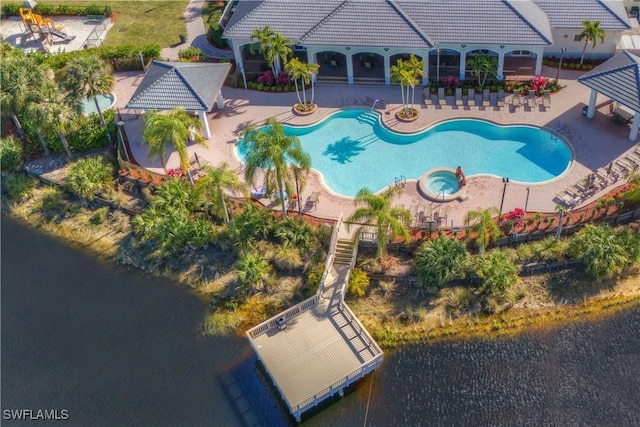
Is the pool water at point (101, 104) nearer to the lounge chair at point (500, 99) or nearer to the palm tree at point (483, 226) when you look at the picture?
the lounge chair at point (500, 99)

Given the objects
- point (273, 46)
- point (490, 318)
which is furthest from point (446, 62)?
point (490, 318)

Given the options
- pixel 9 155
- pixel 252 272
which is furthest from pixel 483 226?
pixel 9 155

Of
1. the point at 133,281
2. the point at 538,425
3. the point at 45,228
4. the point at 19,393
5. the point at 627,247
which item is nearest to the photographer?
the point at 538,425

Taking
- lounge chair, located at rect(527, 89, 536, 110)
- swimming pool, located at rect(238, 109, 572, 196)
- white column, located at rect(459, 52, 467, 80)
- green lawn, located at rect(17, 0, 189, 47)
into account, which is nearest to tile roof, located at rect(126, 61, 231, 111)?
swimming pool, located at rect(238, 109, 572, 196)

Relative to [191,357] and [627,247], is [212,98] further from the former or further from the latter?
[627,247]

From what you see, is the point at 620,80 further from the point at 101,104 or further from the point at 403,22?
the point at 101,104

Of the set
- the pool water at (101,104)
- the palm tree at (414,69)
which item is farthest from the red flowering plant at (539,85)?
the pool water at (101,104)

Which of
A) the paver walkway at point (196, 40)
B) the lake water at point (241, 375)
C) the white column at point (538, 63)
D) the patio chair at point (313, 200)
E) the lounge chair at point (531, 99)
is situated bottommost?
the lake water at point (241, 375)
